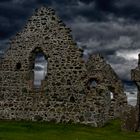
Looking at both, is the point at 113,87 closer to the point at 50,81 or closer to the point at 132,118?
the point at 50,81

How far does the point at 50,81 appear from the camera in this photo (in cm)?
2786

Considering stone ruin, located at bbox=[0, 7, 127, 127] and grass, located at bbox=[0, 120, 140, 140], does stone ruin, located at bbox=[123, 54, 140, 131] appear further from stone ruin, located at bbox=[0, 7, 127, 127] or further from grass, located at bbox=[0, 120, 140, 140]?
stone ruin, located at bbox=[0, 7, 127, 127]

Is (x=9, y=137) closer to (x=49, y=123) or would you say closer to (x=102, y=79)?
(x=49, y=123)

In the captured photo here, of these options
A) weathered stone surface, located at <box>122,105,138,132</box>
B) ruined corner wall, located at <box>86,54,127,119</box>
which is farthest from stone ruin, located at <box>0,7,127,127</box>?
ruined corner wall, located at <box>86,54,127,119</box>

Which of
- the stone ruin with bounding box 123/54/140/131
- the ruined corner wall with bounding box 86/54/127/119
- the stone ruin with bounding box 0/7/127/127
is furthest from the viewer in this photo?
the ruined corner wall with bounding box 86/54/127/119

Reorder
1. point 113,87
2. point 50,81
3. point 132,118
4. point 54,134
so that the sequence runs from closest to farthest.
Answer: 1. point 54,134
2. point 132,118
3. point 50,81
4. point 113,87

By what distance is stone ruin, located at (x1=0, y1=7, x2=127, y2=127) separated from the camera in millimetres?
26922

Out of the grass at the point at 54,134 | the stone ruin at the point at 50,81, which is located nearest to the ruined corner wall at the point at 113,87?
the stone ruin at the point at 50,81

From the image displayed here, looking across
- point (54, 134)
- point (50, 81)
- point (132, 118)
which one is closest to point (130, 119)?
point (132, 118)

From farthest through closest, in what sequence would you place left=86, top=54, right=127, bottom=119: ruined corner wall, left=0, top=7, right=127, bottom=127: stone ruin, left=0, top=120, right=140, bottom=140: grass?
1. left=86, top=54, right=127, bottom=119: ruined corner wall
2. left=0, top=7, right=127, bottom=127: stone ruin
3. left=0, top=120, right=140, bottom=140: grass

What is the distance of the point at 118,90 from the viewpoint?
36844 millimetres

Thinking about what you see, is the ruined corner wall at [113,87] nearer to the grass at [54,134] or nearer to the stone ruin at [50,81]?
the stone ruin at [50,81]

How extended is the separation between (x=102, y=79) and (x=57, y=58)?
10.1 ft

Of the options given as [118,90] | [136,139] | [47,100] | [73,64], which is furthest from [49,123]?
[118,90]
